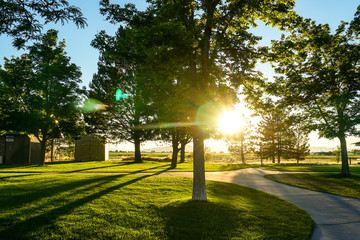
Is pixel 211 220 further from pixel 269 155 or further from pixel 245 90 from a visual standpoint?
pixel 269 155

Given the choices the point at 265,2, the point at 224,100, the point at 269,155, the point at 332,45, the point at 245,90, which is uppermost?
the point at 332,45

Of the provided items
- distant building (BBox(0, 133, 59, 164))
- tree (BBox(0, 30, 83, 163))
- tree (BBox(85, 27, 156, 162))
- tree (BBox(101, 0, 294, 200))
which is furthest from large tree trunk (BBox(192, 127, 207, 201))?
distant building (BBox(0, 133, 59, 164))

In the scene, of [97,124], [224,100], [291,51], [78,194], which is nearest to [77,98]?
[97,124]

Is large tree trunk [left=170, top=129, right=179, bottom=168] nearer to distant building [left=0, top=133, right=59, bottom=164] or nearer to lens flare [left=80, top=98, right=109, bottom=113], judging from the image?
lens flare [left=80, top=98, right=109, bottom=113]

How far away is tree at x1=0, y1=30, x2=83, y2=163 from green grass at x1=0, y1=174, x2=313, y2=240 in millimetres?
17575

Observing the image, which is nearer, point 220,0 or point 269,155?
point 220,0

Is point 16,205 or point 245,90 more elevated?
point 245,90

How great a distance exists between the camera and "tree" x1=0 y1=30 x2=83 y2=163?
2436cm

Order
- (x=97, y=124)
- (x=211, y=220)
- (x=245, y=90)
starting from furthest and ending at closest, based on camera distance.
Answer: (x=97, y=124) < (x=245, y=90) < (x=211, y=220)

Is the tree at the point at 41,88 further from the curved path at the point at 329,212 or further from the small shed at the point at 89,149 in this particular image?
the curved path at the point at 329,212

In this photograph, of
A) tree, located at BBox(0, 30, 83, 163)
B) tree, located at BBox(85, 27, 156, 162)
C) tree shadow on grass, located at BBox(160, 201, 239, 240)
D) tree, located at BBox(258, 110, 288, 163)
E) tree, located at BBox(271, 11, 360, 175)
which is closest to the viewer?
tree shadow on grass, located at BBox(160, 201, 239, 240)

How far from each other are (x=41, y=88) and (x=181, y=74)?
878 inches

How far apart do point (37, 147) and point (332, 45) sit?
3877 centimetres

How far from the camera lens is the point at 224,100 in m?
8.74
